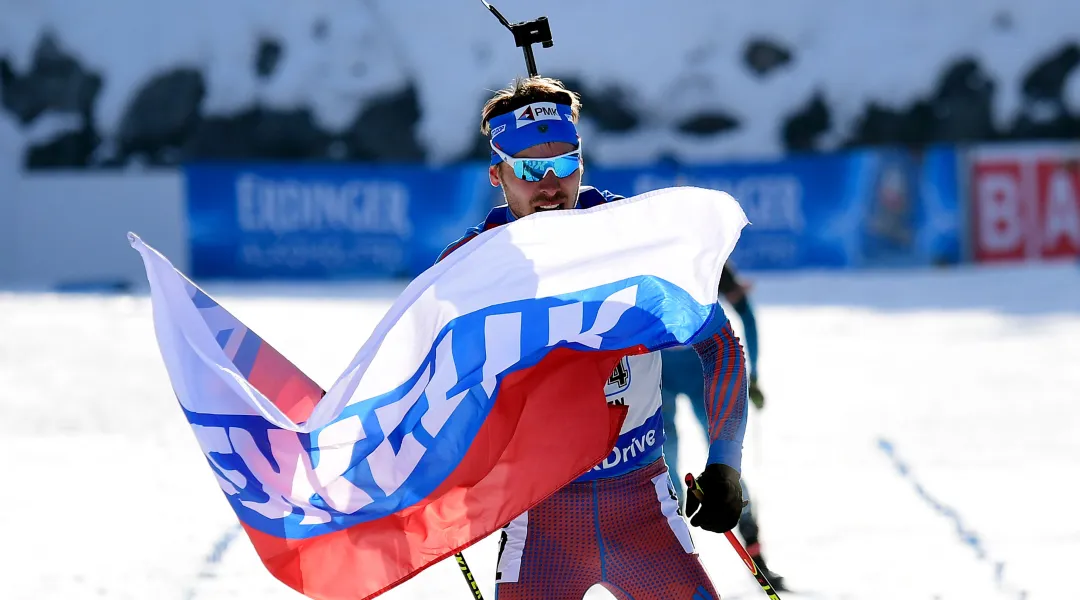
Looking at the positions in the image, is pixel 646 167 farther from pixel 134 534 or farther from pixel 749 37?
pixel 134 534

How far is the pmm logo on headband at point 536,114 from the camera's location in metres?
3.67

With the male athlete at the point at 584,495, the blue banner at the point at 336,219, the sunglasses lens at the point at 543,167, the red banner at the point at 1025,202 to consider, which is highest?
the sunglasses lens at the point at 543,167

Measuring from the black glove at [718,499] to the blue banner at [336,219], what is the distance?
2196 centimetres

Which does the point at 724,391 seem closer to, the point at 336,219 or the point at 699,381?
the point at 699,381

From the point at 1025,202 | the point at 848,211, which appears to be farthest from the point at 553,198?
the point at 1025,202

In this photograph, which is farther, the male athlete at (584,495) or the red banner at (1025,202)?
the red banner at (1025,202)

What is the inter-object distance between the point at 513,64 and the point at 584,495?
29.8 meters

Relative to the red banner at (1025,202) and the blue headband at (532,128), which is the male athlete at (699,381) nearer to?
the blue headband at (532,128)

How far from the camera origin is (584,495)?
12.0 ft

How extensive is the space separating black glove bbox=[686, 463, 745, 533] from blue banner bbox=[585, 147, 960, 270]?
21877 mm

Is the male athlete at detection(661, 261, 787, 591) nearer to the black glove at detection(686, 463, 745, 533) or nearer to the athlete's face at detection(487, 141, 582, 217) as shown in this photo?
the athlete's face at detection(487, 141, 582, 217)

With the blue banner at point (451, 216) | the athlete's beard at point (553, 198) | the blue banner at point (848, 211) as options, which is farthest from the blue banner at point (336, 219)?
the athlete's beard at point (553, 198)

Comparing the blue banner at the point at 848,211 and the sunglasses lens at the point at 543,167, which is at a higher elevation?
the sunglasses lens at the point at 543,167

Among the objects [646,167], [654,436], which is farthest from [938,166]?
[654,436]
